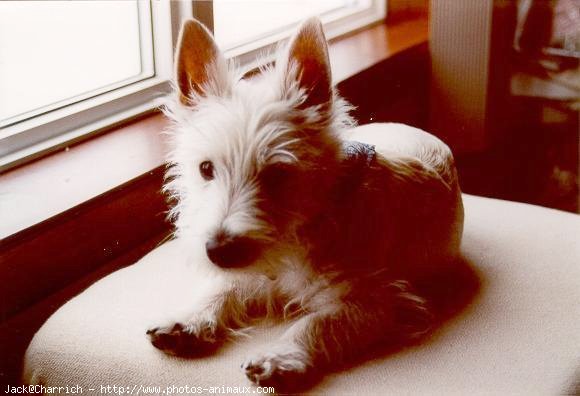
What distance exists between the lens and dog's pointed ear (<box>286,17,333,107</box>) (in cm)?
127

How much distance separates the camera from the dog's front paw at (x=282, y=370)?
3.89 ft

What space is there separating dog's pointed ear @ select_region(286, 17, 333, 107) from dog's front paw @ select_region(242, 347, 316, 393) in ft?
1.38

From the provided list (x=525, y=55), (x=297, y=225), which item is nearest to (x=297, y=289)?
(x=297, y=225)

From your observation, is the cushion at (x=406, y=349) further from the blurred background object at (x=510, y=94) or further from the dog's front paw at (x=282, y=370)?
the blurred background object at (x=510, y=94)

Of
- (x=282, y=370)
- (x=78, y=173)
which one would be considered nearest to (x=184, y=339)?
(x=282, y=370)

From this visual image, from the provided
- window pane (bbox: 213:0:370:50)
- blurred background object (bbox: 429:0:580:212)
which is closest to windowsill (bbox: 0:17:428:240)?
window pane (bbox: 213:0:370:50)

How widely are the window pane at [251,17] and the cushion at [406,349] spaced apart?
984mm

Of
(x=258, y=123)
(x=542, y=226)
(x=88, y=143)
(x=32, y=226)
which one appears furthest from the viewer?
(x=88, y=143)

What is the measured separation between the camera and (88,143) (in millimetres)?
1936

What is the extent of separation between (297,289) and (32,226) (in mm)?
533

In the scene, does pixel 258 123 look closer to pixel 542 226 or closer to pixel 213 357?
pixel 213 357

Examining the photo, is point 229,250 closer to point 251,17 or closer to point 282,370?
point 282,370

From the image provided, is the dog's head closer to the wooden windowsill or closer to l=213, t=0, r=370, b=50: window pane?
the wooden windowsill

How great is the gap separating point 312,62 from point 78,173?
0.70 metres
